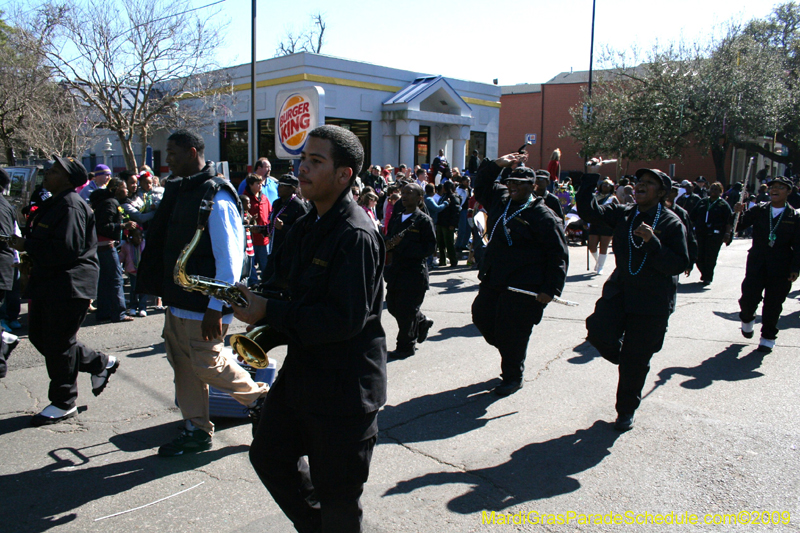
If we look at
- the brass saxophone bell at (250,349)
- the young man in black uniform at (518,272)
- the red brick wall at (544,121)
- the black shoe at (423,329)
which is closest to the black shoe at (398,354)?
the black shoe at (423,329)

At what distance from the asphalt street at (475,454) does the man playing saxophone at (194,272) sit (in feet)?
1.31

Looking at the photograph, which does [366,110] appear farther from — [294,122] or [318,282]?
[318,282]

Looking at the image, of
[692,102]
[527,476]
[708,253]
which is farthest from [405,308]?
[692,102]

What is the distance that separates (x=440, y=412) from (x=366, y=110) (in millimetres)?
19741

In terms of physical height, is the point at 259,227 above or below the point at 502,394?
above

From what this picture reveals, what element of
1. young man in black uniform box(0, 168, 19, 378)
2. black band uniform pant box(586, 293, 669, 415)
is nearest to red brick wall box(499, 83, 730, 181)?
black band uniform pant box(586, 293, 669, 415)

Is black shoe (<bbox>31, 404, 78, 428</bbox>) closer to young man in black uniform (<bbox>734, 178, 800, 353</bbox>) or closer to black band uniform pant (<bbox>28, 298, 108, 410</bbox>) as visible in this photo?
black band uniform pant (<bbox>28, 298, 108, 410</bbox>)

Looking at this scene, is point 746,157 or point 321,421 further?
point 746,157

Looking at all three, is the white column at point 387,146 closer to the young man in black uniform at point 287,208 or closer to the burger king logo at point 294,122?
the young man in black uniform at point 287,208

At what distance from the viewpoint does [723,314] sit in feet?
28.5

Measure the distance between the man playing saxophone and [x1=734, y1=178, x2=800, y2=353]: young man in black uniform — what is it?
591cm

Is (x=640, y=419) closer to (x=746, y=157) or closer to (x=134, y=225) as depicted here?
(x=134, y=225)

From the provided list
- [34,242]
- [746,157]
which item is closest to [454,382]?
[34,242]

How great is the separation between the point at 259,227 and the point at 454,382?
15.2 ft
